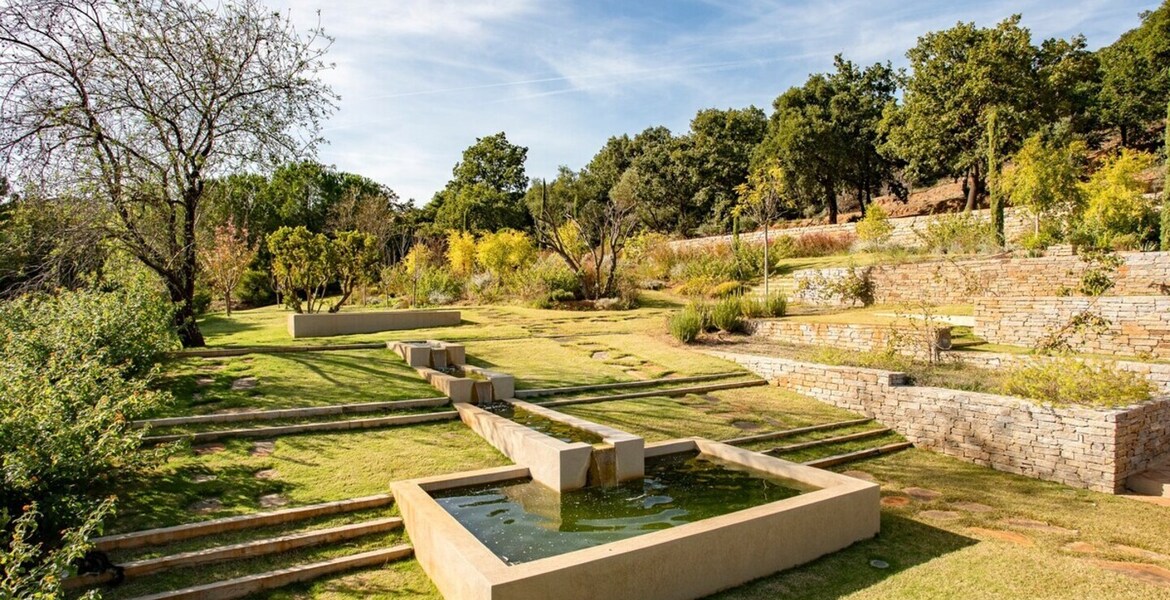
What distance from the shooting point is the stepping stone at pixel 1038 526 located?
502 cm

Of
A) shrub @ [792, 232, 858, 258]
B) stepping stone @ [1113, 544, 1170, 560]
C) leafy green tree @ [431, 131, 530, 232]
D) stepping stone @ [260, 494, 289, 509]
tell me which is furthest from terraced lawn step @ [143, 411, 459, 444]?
leafy green tree @ [431, 131, 530, 232]

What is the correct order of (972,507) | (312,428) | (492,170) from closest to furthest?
1. (972,507)
2. (312,428)
3. (492,170)

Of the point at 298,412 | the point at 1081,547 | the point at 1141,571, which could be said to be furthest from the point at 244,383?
the point at 1141,571

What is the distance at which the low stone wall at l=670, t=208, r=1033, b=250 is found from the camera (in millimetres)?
19047

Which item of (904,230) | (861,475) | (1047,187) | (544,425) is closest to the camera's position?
(861,475)

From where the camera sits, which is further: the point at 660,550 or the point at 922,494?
the point at 922,494

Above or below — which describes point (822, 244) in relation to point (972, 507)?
above

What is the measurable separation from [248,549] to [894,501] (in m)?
5.32

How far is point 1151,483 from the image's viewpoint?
6035 millimetres

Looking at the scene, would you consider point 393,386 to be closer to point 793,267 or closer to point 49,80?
point 49,80

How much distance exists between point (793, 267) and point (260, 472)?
61.6 feet

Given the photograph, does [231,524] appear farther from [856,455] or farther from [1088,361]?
[1088,361]

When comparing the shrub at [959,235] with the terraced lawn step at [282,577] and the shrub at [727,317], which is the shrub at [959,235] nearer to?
the shrub at [727,317]

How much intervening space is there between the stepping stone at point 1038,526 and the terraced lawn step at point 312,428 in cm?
543
